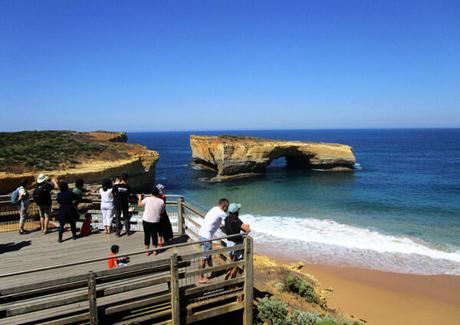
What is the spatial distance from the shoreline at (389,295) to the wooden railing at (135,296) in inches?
270

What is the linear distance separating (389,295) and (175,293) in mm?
10724

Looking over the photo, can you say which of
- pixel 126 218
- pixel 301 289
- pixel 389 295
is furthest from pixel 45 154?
pixel 389 295

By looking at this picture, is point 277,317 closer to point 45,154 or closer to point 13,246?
point 13,246

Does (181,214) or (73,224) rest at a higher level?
(181,214)

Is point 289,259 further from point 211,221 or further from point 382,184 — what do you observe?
point 382,184

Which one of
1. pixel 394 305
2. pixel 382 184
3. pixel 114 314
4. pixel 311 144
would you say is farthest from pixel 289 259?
pixel 311 144

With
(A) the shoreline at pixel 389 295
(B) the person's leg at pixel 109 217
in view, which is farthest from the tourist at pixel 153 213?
(A) the shoreline at pixel 389 295

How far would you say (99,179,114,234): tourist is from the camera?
9.42m

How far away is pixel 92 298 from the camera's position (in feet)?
16.9

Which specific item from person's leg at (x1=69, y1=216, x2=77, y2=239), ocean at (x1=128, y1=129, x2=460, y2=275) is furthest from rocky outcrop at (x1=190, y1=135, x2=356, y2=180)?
person's leg at (x1=69, y1=216, x2=77, y2=239)

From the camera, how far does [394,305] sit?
40.5ft

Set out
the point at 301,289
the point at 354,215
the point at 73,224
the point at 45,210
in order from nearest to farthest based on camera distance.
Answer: the point at 73,224 < the point at 45,210 < the point at 301,289 < the point at 354,215

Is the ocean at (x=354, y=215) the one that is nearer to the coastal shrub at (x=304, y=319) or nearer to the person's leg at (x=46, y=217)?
the coastal shrub at (x=304, y=319)

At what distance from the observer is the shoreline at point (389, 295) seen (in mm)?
11513
